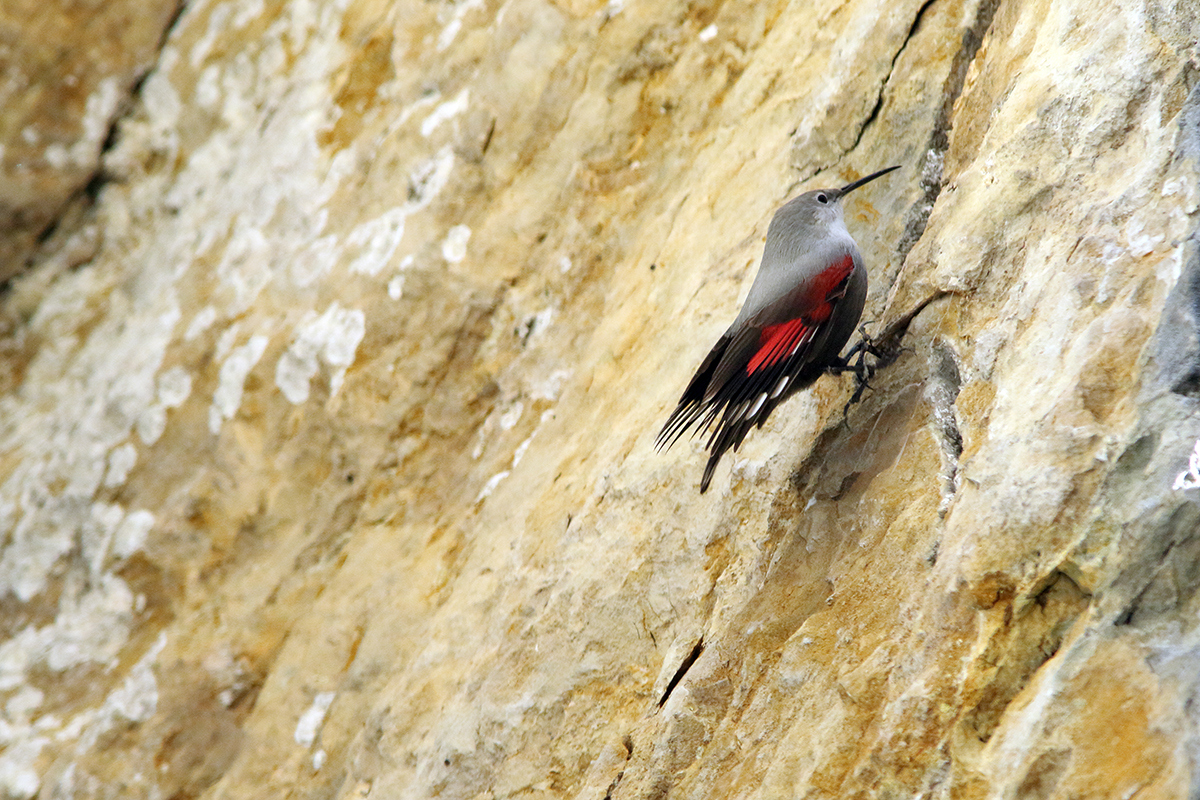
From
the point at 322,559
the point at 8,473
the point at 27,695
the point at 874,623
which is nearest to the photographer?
the point at 874,623

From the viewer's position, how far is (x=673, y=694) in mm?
2891

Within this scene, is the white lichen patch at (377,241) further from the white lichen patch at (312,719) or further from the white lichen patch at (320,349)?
the white lichen patch at (312,719)

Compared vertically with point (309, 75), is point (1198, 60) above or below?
below

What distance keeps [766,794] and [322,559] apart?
2.50 metres

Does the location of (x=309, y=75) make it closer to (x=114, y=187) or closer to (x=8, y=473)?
(x=114, y=187)

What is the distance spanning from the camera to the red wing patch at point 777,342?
281 centimetres

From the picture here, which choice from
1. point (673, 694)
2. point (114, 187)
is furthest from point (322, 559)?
point (114, 187)

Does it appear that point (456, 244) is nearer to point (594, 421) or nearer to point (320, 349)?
point (320, 349)

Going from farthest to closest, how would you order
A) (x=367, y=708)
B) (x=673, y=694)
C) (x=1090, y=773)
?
(x=367, y=708)
(x=673, y=694)
(x=1090, y=773)

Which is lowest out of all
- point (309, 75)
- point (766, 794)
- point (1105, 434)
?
point (766, 794)

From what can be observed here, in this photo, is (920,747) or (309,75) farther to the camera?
(309,75)

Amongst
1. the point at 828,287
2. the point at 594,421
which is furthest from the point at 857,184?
the point at 594,421

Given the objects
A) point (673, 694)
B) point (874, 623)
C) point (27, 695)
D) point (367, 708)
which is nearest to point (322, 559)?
point (367, 708)

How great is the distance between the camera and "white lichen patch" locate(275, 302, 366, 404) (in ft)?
14.5
